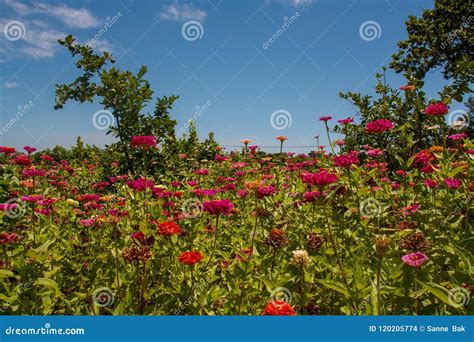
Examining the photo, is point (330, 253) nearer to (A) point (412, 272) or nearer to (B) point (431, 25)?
(A) point (412, 272)

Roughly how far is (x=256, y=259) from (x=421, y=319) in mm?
1024

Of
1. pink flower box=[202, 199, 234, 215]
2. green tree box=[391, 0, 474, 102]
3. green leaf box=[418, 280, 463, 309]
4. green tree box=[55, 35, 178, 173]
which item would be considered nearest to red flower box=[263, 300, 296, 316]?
green leaf box=[418, 280, 463, 309]

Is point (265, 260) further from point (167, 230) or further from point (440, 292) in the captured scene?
point (440, 292)

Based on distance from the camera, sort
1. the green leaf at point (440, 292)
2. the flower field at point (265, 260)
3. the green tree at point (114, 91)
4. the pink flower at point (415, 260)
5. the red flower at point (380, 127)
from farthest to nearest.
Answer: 1. the green tree at point (114, 91)
2. the red flower at point (380, 127)
3. the flower field at point (265, 260)
4. the pink flower at point (415, 260)
5. the green leaf at point (440, 292)

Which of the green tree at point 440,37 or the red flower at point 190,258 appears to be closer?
the red flower at point 190,258

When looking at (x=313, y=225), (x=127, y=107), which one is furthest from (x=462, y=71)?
(x=127, y=107)

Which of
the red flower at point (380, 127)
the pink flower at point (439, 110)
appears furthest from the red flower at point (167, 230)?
the pink flower at point (439, 110)

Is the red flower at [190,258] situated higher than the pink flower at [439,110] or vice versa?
the pink flower at [439,110]

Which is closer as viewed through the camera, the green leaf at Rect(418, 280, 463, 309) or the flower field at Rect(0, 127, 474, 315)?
the green leaf at Rect(418, 280, 463, 309)

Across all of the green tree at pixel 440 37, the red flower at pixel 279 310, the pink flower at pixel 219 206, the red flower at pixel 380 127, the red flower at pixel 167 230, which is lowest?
the red flower at pixel 279 310

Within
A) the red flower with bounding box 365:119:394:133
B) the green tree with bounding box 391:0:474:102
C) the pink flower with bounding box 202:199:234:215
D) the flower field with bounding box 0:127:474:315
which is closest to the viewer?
the flower field with bounding box 0:127:474:315

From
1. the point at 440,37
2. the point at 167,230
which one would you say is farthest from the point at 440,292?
the point at 440,37

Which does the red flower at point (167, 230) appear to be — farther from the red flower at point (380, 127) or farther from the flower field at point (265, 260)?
the red flower at point (380, 127)

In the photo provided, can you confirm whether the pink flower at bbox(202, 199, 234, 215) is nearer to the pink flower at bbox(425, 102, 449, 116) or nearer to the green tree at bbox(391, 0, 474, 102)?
→ the pink flower at bbox(425, 102, 449, 116)
